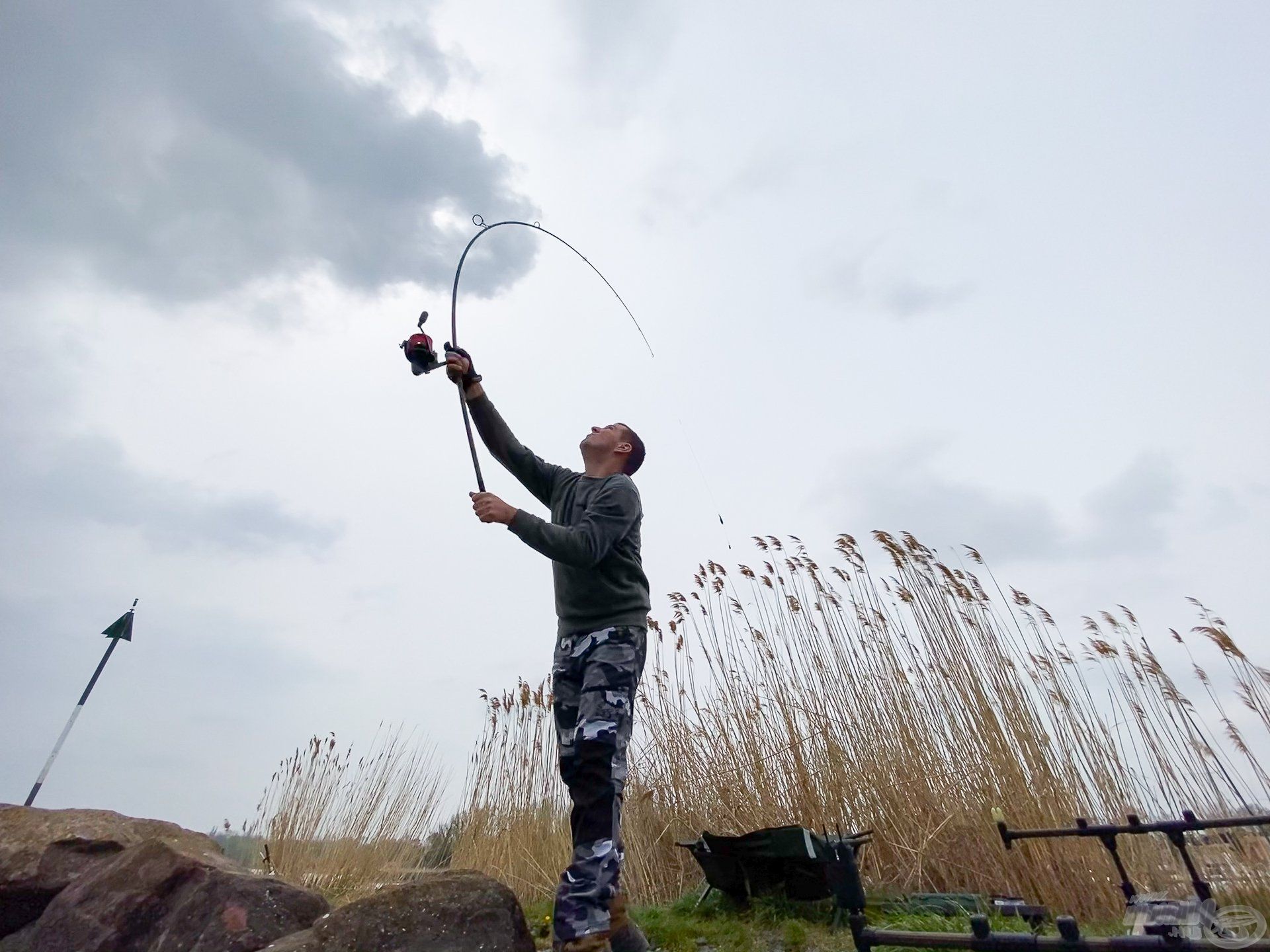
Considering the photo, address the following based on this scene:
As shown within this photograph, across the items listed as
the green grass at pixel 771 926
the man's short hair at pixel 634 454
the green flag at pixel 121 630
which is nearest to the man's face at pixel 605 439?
the man's short hair at pixel 634 454

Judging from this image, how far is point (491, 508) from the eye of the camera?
2250 mm

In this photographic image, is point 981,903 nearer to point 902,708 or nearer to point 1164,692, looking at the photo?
point 902,708

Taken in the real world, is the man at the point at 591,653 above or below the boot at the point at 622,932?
above

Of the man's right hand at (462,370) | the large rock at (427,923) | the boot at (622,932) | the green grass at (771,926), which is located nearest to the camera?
the large rock at (427,923)

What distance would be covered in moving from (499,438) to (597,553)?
74 cm

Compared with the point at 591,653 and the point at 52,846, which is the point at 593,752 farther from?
the point at 52,846

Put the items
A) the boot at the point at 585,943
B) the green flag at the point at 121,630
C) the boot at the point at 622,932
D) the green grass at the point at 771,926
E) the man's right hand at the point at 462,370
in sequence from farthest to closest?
the green flag at the point at 121,630 → the man's right hand at the point at 462,370 → the green grass at the point at 771,926 → the boot at the point at 622,932 → the boot at the point at 585,943

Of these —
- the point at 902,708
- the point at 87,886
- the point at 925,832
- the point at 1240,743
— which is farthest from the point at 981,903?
the point at 87,886

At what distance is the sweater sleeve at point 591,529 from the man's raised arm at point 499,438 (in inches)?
17.8

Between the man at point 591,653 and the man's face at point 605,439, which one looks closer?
the man at point 591,653

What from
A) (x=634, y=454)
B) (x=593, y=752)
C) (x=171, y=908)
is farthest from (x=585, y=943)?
(x=171, y=908)

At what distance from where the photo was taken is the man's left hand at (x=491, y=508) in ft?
7.29

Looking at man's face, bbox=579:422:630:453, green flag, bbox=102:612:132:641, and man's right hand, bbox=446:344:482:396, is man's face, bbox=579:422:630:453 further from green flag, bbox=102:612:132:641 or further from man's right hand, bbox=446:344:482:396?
green flag, bbox=102:612:132:641

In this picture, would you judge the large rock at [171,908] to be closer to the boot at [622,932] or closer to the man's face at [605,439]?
the boot at [622,932]
